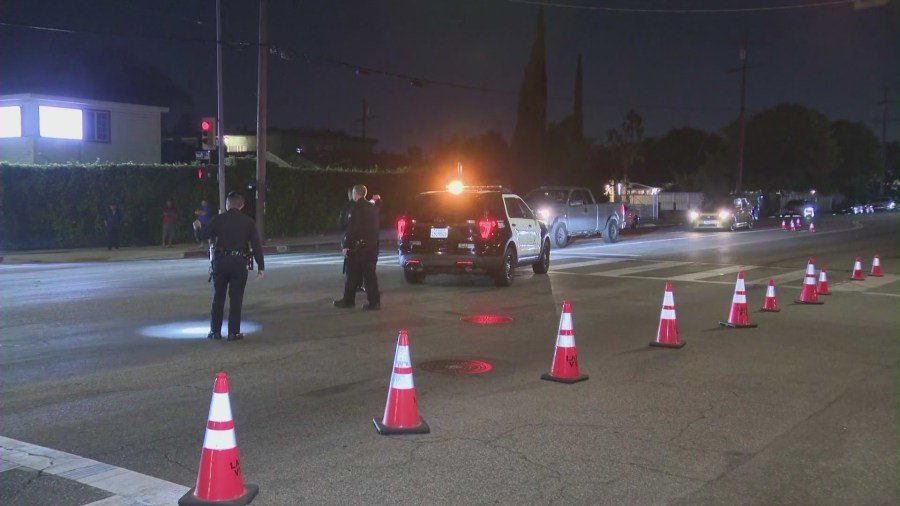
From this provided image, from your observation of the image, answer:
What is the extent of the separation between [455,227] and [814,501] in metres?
10.6

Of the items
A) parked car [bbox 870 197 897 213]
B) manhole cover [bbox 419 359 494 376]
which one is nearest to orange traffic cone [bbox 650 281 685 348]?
manhole cover [bbox 419 359 494 376]

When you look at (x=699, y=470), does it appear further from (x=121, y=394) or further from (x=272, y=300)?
(x=272, y=300)

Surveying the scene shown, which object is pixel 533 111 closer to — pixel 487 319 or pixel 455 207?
pixel 455 207

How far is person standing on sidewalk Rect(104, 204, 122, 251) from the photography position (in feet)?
85.6

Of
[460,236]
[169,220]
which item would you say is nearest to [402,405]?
[460,236]

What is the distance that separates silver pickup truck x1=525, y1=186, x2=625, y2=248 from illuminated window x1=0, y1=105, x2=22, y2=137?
20.7m

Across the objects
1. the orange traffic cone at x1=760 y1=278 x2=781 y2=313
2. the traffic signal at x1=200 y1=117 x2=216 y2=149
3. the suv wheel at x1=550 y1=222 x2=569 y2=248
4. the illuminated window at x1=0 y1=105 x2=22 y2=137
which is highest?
the illuminated window at x1=0 y1=105 x2=22 y2=137

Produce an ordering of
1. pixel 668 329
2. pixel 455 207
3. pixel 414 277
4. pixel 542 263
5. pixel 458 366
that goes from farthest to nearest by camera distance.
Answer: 1. pixel 542 263
2. pixel 414 277
3. pixel 455 207
4. pixel 668 329
5. pixel 458 366

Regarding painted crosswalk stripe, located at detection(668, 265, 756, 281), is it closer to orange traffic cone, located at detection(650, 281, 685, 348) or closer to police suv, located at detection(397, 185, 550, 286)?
police suv, located at detection(397, 185, 550, 286)

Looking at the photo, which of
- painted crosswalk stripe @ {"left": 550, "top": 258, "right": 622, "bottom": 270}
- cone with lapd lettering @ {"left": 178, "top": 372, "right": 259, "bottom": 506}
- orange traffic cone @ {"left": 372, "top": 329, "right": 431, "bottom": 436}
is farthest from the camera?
painted crosswalk stripe @ {"left": 550, "top": 258, "right": 622, "bottom": 270}

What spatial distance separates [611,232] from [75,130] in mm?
22392

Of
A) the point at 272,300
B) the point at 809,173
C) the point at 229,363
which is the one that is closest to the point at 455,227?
the point at 272,300

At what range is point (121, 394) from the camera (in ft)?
24.0

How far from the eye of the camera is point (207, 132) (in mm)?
26641
